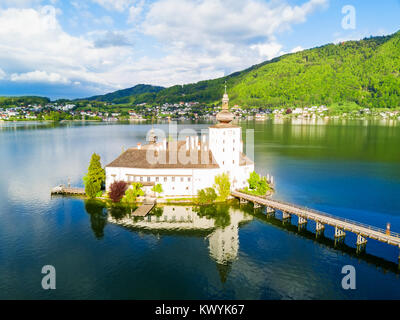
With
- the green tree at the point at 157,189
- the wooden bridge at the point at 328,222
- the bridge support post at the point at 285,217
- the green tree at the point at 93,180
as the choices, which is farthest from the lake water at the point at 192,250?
the green tree at the point at 157,189

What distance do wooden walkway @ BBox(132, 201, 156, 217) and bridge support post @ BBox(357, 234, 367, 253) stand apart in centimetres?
3152

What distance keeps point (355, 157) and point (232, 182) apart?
64.9m

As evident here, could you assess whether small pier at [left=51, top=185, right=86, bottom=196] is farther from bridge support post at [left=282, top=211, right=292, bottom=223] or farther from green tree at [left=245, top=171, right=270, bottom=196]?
bridge support post at [left=282, top=211, right=292, bottom=223]

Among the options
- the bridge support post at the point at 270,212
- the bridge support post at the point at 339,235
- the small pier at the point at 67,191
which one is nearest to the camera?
the bridge support post at the point at 339,235

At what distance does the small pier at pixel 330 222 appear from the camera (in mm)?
34250

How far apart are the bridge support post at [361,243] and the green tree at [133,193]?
35174 mm

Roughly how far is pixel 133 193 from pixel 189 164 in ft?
38.5

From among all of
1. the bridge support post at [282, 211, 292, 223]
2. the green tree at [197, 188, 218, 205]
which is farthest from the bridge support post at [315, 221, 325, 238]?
the green tree at [197, 188, 218, 205]

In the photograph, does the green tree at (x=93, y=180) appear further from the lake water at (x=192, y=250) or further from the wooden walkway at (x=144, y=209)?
the wooden walkway at (x=144, y=209)

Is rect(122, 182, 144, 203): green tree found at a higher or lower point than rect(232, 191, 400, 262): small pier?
higher

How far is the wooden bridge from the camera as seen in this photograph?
34.2 meters

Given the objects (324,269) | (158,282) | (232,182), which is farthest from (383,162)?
(158,282)

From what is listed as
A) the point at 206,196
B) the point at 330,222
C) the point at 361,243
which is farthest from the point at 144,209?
the point at 361,243
